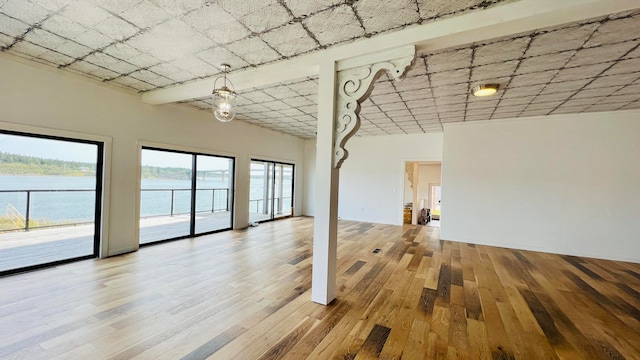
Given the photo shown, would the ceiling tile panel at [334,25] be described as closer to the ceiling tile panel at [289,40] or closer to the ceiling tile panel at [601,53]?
the ceiling tile panel at [289,40]

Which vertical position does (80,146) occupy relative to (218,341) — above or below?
above

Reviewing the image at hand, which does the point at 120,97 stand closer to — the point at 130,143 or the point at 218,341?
the point at 130,143

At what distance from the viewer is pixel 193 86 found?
3848mm

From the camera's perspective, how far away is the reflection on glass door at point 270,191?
24.5ft

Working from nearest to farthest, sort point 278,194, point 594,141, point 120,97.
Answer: point 120,97, point 594,141, point 278,194

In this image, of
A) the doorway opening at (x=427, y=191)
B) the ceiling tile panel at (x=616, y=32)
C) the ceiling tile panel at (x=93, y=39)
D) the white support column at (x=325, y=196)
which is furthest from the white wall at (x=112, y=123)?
the doorway opening at (x=427, y=191)

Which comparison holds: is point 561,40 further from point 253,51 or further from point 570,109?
point 570,109

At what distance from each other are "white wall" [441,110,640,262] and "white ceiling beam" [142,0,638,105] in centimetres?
417

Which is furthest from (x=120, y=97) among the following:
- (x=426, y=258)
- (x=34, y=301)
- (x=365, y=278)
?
(x=426, y=258)

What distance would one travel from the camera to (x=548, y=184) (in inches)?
204

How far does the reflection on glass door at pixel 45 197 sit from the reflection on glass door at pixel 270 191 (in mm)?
3522

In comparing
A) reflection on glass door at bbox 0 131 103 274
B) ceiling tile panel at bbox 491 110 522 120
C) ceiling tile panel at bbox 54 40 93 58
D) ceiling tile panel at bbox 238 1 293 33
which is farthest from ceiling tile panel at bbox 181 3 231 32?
ceiling tile panel at bbox 491 110 522 120

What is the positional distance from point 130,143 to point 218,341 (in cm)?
386

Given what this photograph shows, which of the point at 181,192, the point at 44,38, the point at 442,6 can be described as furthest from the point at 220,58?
the point at 181,192
